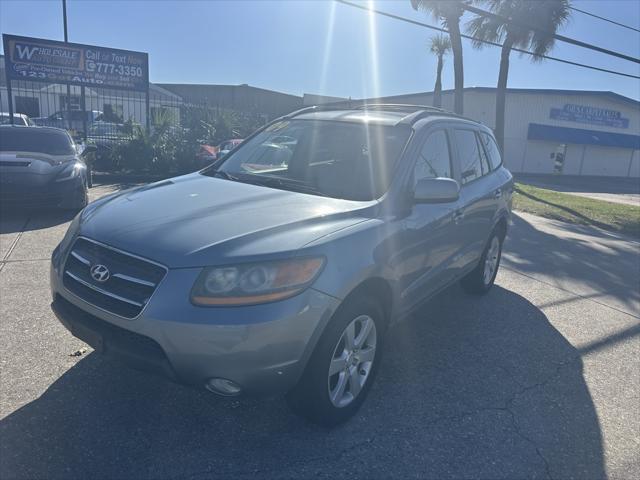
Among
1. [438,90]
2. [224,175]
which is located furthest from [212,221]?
[438,90]

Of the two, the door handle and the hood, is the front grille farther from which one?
the door handle

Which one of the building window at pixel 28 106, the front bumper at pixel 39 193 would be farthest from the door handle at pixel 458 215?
the building window at pixel 28 106

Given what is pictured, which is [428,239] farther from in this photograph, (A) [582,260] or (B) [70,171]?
(B) [70,171]

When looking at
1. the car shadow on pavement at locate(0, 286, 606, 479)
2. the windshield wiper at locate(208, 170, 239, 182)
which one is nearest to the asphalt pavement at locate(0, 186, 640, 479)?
the car shadow on pavement at locate(0, 286, 606, 479)

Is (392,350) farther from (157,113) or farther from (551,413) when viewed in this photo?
(157,113)

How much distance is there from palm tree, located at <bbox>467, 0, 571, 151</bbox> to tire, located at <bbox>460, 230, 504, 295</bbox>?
1614 centimetres

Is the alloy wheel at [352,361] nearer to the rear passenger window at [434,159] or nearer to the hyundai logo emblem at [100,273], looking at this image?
the rear passenger window at [434,159]

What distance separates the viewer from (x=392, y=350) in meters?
4.03

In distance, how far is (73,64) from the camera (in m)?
15.6

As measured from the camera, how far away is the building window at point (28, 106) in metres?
30.1

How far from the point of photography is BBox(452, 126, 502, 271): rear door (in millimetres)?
4383

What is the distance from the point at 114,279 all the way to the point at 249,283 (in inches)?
28.5

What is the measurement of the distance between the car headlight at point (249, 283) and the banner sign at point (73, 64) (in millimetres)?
15818

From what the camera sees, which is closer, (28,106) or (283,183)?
(283,183)
